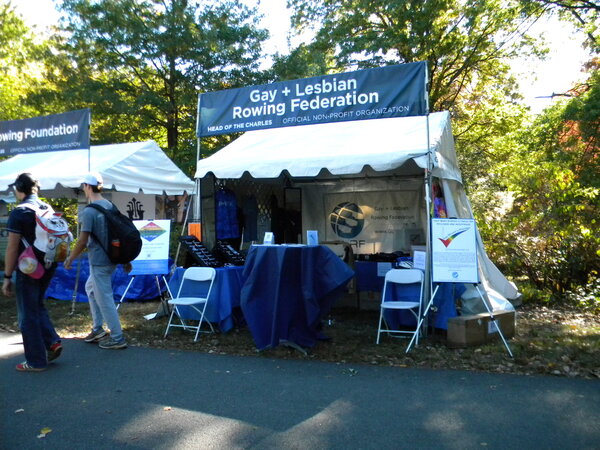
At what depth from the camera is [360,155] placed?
6348 millimetres

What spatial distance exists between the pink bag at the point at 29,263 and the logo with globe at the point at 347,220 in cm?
632

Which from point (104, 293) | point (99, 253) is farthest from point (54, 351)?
point (99, 253)

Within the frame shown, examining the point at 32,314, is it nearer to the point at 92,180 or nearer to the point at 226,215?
the point at 92,180

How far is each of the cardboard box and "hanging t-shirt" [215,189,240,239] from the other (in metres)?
4.10

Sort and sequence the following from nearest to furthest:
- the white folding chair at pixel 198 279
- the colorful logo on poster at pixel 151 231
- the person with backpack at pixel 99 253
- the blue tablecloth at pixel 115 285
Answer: the person with backpack at pixel 99 253, the white folding chair at pixel 198 279, the colorful logo on poster at pixel 151 231, the blue tablecloth at pixel 115 285

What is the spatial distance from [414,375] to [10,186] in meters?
8.07

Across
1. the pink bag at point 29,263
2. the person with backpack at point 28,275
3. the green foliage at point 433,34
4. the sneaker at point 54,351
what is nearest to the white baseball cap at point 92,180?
the person with backpack at point 28,275

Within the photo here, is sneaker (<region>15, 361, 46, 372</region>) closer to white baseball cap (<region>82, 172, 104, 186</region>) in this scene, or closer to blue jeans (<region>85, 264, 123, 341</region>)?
blue jeans (<region>85, 264, 123, 341</region>)

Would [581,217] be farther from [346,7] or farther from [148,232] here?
[346,7]

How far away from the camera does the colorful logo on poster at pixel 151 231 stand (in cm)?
716

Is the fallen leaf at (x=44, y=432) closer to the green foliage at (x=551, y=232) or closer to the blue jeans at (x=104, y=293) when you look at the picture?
the blue jeans at (x=104, y=293)

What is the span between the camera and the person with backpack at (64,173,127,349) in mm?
5086

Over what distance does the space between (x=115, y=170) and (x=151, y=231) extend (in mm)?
2170

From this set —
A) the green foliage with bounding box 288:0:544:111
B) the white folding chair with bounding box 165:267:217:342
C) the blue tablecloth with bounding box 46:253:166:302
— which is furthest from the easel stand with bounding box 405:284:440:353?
the green foliage with bounding box 288:0:544:111
